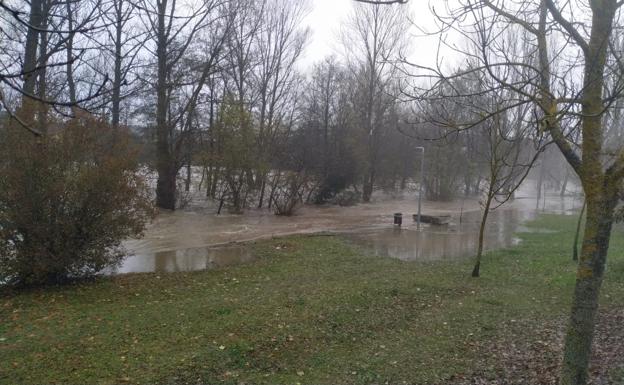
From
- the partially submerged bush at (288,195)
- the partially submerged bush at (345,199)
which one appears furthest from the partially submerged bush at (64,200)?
the partially submerged bush at (345,199)

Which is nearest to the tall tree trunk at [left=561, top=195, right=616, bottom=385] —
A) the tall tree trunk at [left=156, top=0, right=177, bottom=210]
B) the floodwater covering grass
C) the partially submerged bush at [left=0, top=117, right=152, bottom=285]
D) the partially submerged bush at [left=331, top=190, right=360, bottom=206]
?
the floodwater covering grass

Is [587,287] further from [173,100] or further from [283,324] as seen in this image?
[173,100]

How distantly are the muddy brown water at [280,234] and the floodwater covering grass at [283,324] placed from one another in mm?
2780

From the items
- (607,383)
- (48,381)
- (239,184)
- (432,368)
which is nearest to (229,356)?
(48,381)

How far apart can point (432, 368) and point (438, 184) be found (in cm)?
3523

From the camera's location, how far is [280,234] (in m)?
18.8

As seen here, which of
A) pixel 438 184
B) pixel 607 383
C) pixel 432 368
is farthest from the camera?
pixel 438 184

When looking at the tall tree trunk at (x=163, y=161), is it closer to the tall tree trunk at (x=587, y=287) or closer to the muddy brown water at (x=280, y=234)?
the muddy brown water at (x=280, y=234)

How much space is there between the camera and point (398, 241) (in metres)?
17.1

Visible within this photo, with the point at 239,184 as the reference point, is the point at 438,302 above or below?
below

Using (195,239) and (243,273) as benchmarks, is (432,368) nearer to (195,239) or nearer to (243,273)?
(243,273)

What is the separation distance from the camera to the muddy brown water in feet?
43.7

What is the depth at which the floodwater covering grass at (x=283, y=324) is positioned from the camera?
5125 millimetres

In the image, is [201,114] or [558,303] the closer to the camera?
[558,303]
